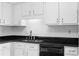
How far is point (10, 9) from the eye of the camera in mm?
2816

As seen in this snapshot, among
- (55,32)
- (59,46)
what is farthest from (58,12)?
(59,46)

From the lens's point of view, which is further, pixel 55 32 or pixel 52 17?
pixel 55 32

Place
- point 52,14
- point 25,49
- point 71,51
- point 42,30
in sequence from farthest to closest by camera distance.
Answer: point 42,30
point 25,49
point 52,14
point 71,51

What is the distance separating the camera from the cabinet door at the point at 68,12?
2.13 metres

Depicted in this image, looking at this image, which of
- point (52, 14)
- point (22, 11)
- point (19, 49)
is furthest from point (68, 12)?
point (19, 49)

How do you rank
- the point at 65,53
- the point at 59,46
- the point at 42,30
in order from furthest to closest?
the point at 42,30, the point at 59,46, the point at 65,53

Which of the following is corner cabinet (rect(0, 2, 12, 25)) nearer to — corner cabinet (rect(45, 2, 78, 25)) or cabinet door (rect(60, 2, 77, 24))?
corner cabinet (rect(45, 2, 78, 25))

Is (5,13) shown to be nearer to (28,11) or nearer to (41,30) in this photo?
(28,11)

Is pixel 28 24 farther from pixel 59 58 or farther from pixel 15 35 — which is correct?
pixel 59 58

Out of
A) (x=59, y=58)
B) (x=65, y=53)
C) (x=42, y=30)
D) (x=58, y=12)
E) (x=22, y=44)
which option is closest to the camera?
(x=59, y=58)

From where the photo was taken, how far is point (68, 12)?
2283mm

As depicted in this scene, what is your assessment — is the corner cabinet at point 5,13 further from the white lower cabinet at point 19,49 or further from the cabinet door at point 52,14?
the cabinet door at point 52,14

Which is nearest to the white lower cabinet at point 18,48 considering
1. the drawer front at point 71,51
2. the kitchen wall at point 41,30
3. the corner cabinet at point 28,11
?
the kitchen wall at point 41,30

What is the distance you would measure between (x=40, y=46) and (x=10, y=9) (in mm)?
1236
